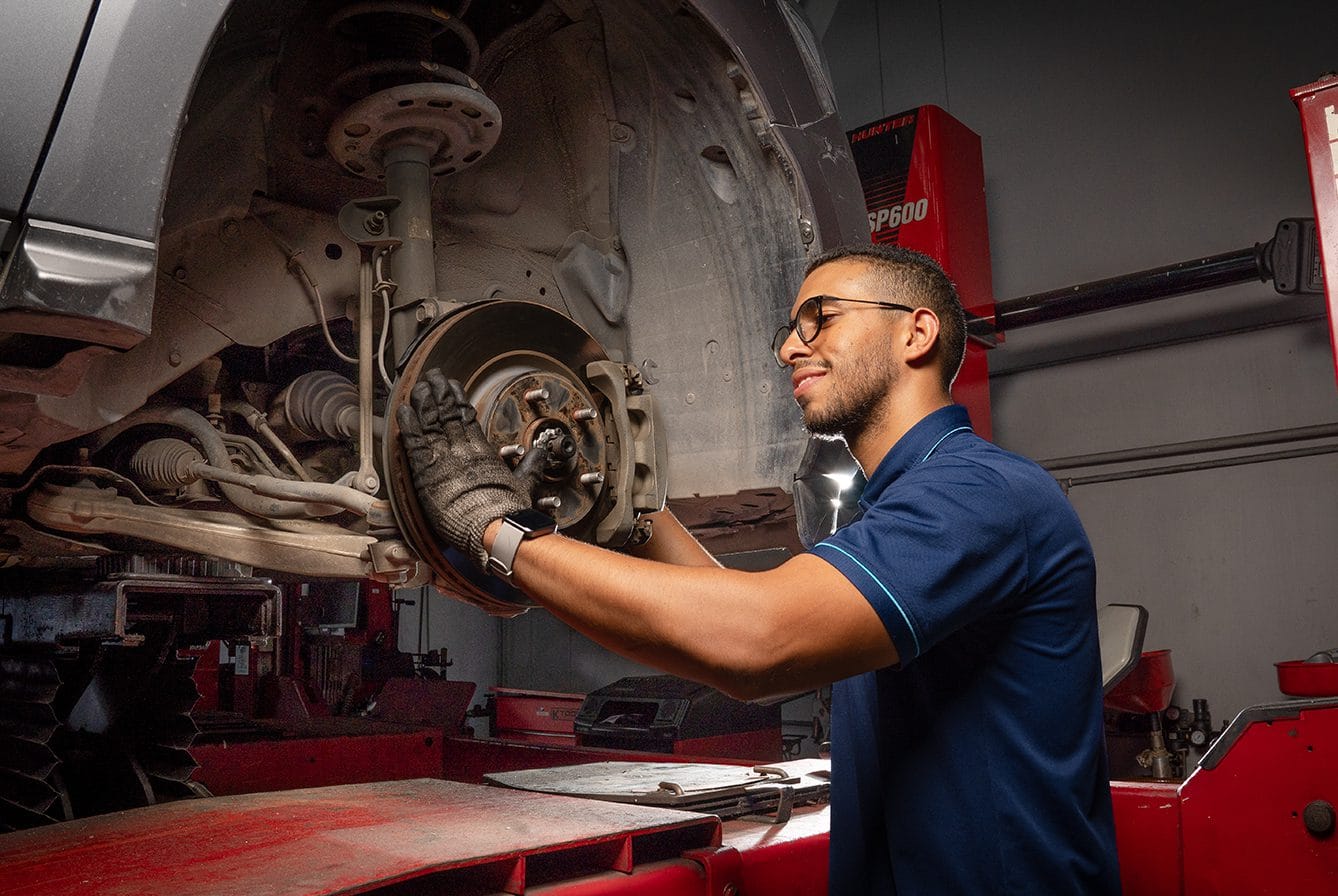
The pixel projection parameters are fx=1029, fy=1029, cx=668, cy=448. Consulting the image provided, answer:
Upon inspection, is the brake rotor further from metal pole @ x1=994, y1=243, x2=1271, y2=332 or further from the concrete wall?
the concrete wall

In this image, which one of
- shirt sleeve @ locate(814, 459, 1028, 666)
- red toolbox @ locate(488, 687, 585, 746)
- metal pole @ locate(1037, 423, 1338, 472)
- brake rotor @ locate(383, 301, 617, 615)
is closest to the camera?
shirt sleeve @ locate(814, 459, 1028, 666)

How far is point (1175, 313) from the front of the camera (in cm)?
405

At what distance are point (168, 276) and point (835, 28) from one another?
4758 millimetres

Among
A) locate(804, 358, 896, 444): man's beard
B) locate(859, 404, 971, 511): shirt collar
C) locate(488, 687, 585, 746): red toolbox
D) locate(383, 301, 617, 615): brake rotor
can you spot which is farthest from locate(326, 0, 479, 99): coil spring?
locate(488, 687, 585, 746): red toolbox

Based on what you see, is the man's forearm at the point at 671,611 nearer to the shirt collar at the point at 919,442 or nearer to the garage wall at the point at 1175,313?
the shirt collar at the point at 919,442

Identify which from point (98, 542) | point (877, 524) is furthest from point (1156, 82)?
point (98, 542)

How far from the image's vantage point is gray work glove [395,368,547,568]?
4.68 ft

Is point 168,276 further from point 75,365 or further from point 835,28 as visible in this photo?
point 835,28

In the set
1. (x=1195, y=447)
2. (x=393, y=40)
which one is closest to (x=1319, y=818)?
(x=393, y=40)

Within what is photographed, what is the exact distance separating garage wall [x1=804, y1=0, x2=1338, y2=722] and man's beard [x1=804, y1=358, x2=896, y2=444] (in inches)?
119

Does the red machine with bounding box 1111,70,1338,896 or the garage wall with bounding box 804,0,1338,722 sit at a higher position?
the garage wall with bounding box 804,0,1338,722

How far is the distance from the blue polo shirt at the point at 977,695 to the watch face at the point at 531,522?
14.8 inches

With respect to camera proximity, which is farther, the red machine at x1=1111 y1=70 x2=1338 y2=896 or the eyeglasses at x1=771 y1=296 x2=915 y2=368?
the red machine at x1=1111 y1=70 x2=1338 y2=896

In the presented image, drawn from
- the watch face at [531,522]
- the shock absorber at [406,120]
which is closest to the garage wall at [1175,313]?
the shock absorber at [406,120]
